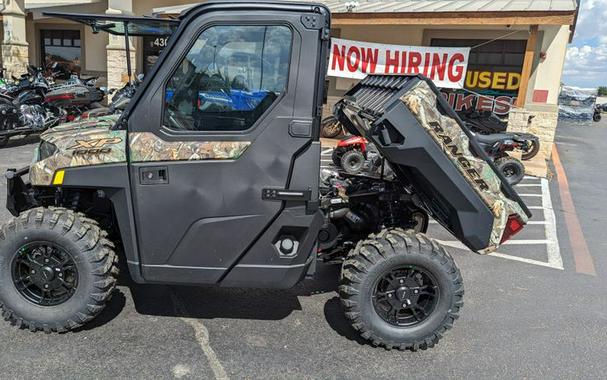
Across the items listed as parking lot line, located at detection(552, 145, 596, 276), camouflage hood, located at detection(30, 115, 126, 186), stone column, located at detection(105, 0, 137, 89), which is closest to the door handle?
camouflage hood, located at detection(30, 115, 126, 186)

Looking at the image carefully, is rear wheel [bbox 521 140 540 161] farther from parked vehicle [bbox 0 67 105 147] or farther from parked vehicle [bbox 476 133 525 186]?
parked vehicle [bbox 0 67 105 147]

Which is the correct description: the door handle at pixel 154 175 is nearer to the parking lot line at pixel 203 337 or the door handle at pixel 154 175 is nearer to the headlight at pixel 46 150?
the headlight at pixel 46 150

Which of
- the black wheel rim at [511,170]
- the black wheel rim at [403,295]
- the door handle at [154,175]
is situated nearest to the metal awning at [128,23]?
the door handle at [154,175]

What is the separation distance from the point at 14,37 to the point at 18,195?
15437 millimetres

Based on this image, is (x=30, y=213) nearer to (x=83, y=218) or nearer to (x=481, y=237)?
(x=83, y=218)

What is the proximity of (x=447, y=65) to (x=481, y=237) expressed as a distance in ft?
31.9

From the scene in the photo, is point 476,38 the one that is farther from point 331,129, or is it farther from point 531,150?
point 331,129

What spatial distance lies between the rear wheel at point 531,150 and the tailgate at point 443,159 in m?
7.50

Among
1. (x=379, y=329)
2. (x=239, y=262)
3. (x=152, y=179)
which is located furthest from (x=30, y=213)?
(x=379, y=329)

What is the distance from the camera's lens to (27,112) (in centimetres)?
1030

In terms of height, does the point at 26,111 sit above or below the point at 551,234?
above

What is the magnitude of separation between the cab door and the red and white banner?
32.5 feet

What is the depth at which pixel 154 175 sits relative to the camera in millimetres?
3086

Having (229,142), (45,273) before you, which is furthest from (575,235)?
(45,273)
